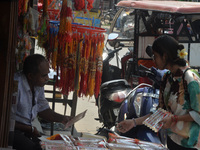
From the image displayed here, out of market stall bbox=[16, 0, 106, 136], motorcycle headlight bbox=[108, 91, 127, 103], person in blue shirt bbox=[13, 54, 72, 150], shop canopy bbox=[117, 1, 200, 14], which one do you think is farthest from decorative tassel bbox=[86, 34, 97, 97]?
shop canopy bbox=[117, 1, 200, 14]

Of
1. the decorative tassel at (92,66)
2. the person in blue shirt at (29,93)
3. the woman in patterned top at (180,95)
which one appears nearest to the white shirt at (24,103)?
the person in blue shirt at (29,93)

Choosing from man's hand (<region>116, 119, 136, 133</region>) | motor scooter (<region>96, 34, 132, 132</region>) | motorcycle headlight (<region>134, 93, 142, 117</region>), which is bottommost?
motor scooter (<region>96, 34, 132, 132</region>)

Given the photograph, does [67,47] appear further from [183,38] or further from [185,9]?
[183,38]

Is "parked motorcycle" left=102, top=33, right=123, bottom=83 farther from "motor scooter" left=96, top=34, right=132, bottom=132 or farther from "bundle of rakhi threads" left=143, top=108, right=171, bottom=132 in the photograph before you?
"bundle of rakhi threads" left=143, top=108, right=171, bottom=132

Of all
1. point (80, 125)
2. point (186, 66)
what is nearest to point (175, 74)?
point (186, 66)

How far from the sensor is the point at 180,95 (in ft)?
8.68

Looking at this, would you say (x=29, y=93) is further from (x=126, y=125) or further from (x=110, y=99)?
(x=110, y=99)

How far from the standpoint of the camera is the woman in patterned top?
2.57 m

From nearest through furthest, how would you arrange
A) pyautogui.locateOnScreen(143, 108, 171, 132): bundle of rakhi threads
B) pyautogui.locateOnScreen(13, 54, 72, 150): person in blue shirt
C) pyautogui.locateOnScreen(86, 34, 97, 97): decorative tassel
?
1. pyautogui.locateOnScreen(143, 108, 171, 132): bundle of rakhi threads
2. pyautogui.locateOnScreen(13, 54, 72, 150): person in blue shirt
3. pyautogui.locateOnScreen(86, 34, 97, 97): decorative tassel

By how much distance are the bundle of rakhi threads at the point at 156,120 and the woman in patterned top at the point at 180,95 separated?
0.04m

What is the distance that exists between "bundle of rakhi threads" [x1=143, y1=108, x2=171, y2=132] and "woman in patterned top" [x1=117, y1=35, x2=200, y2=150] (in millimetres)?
39

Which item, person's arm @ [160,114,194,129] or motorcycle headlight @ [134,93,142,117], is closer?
person's arm @ [160,114,194,129]

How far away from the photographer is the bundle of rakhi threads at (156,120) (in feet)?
8.37

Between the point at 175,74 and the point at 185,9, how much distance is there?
11.8 ft
